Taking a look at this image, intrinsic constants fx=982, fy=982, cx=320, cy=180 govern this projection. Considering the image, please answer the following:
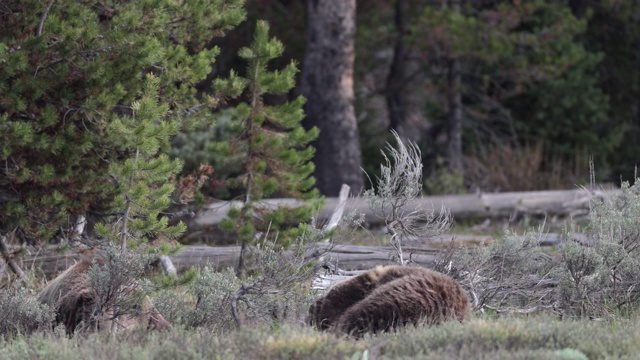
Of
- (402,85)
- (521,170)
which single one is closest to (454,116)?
(521,170)

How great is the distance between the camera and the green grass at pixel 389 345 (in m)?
5.52

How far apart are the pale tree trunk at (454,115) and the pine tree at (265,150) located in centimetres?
860

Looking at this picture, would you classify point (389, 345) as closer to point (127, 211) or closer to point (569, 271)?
point (569, 271)

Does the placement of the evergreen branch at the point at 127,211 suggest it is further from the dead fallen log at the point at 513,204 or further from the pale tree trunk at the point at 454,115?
the pale tree trunk at the point at 454,115

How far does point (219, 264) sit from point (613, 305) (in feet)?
13.3

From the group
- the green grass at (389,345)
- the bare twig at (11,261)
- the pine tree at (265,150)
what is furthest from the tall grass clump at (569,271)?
the bare twig at (11,261)

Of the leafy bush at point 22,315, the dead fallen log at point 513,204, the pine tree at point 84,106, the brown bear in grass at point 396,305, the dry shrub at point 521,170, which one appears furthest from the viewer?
the dry shrub at point 521,170

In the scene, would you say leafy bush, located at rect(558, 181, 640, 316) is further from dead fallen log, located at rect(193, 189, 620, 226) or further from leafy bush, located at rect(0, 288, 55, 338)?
dead fallen log, located at rect(193, 189, 620, 226)

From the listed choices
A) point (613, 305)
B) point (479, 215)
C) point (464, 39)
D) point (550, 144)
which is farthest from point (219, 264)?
point (550, 144)

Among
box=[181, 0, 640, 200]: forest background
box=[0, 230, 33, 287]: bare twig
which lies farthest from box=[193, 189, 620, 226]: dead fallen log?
box=[0, 230, 33, 287]: bare twig

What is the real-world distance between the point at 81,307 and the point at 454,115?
39.1 feet

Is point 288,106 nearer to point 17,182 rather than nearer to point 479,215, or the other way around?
point 17,182

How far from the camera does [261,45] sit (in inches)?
353

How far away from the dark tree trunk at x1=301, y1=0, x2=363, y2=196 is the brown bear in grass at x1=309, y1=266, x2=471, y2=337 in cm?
837
